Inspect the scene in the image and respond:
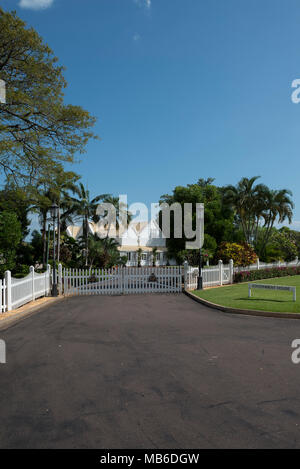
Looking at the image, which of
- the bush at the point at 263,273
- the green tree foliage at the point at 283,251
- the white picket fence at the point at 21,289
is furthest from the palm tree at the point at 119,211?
the white picket fence at the point at 21,289

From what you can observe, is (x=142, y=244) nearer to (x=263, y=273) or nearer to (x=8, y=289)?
(x=263, y=273)

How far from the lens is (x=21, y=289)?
13047mm

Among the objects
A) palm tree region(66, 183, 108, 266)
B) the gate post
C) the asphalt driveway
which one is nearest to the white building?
palm tree region(66, 183, 108, 266)

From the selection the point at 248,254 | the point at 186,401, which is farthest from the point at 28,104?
the point at 248,254

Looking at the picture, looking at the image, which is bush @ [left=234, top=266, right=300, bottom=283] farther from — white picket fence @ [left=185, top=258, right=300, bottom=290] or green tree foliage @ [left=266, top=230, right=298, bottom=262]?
green tree foliage @ [left=266, top=230, right=298, bottom=262]

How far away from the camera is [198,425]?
3619 mm

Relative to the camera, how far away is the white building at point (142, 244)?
57000 mm

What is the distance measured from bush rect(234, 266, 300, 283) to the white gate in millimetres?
6605

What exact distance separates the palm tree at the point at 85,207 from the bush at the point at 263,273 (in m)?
18.5

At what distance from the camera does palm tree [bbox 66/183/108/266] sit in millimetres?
37812

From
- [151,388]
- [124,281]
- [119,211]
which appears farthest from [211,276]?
[119,211]

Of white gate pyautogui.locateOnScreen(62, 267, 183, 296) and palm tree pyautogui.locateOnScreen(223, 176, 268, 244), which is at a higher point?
palm tree pyautogui.locateOnScreen(223, 176, 268, 244)
